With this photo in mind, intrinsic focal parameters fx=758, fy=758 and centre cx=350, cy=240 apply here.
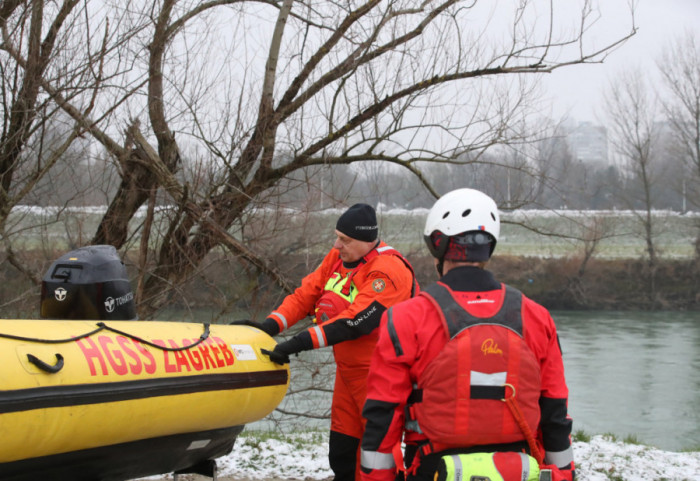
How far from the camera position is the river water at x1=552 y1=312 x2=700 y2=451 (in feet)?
38.6

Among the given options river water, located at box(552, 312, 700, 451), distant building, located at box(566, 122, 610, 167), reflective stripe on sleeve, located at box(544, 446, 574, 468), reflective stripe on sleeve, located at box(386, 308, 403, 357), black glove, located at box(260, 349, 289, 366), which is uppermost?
distant building, located at box(566, 122, 610, 167)

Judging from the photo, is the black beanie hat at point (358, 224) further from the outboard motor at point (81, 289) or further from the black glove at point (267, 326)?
the outboard motor at point (81, 289)

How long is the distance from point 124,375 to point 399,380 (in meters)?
1.24

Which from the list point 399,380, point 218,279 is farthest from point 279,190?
point 399,380

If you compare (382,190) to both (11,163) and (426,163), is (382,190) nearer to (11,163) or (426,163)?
(426,163)

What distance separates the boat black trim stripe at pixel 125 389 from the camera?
2.64 meters

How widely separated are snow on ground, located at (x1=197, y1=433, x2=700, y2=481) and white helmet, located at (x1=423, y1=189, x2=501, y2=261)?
339 cm

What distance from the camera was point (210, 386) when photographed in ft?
Result: 11.1

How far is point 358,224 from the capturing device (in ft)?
12.7

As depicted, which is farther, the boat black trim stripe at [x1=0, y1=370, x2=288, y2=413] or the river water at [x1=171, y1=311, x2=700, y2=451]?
the river water at [x1=171, y1=311, x2=700, y2=451]

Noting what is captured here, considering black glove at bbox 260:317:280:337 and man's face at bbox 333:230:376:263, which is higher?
man's face at bbox 333:230:376:263

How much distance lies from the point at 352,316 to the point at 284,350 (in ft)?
1.25

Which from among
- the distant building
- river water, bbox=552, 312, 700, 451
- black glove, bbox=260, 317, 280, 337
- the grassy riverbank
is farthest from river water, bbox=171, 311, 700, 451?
the distant building

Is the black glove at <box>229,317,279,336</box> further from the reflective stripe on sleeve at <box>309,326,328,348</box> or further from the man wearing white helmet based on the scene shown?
the man wearing white helmet
